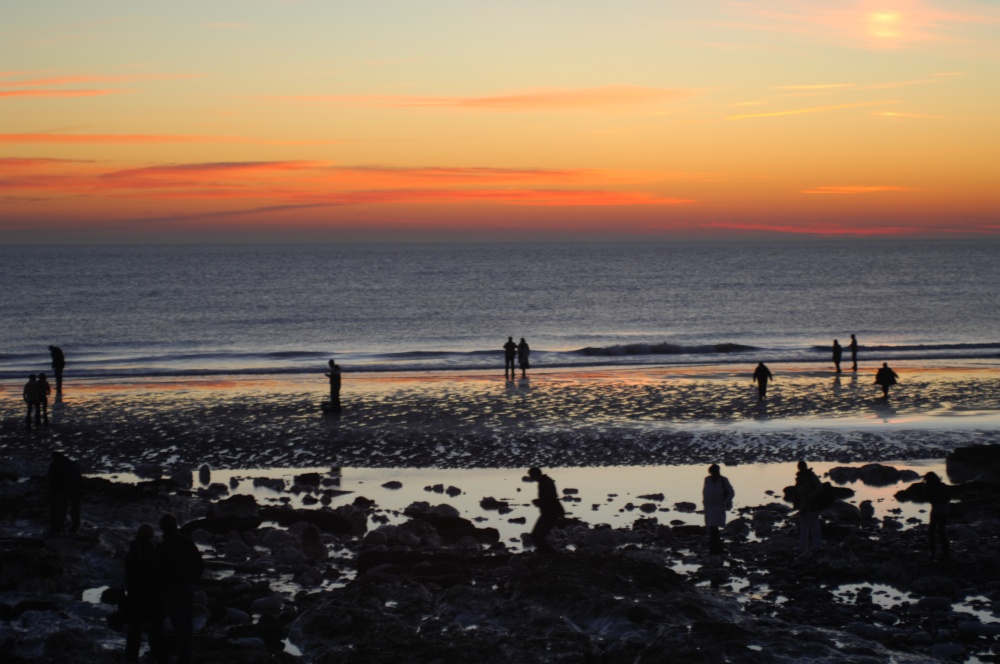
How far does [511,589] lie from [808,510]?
194 inches

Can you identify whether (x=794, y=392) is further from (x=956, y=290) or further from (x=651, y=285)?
(x=651, y=285)

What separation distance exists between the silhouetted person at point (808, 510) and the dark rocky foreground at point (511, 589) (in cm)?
31

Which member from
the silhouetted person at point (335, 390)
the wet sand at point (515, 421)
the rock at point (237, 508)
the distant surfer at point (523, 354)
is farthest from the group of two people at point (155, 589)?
the distant surfer at point (523, 354)

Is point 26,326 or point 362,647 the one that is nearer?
point 362,647

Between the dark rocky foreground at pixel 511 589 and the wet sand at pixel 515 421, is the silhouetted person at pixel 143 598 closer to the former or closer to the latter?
the dark rocky foreground at pixel 511 589

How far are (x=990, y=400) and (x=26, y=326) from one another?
71.6 meters

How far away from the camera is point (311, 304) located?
102 metres

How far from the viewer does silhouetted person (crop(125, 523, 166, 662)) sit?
33.7 feet

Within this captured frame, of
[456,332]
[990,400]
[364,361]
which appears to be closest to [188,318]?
[456,332]

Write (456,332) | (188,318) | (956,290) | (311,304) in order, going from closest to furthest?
(456,332)
(188,318)
(311,304)
(956,290)

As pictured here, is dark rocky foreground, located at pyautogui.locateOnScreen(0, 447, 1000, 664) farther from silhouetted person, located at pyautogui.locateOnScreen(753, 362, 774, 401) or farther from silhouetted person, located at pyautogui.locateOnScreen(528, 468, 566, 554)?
silhouetted person, located at pyautogui.locateOnScreen(753, 362, 774, 401)

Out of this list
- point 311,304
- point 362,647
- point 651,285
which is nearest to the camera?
point 362,647

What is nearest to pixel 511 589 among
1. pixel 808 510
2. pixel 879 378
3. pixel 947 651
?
pixel 808 510

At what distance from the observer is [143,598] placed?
1029 centimetres
